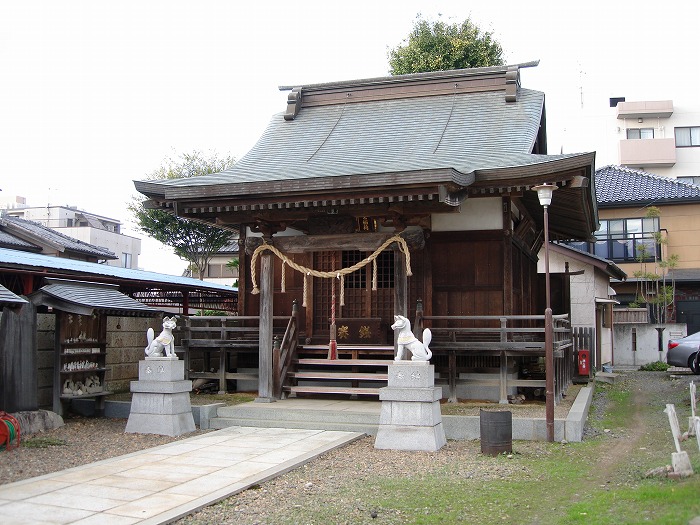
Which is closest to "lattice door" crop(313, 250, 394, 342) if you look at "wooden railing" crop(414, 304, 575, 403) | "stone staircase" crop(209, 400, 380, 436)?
"wooden railing" crop(414, 304, 575, 403)

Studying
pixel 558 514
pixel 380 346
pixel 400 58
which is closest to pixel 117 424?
pixel 380 346

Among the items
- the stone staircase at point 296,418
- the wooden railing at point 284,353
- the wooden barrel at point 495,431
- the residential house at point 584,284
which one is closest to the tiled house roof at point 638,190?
the residential house at point 584,284

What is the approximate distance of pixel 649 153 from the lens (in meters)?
38.6

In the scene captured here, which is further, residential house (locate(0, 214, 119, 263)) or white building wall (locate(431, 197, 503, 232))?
residential house (locate(0, 214, 119, 263))

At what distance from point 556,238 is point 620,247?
41.4 feet

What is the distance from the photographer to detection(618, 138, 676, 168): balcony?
→ 38312mm

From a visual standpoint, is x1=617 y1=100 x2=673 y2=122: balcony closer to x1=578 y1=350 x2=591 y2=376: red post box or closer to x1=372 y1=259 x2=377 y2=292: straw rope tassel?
x1=578 y1=350 x2=591 y2=376: red post box

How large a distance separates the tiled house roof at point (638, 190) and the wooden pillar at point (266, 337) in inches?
830

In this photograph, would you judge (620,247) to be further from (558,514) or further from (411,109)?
(558,514)

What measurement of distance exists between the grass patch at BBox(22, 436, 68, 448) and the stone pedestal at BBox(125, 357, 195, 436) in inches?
48.2

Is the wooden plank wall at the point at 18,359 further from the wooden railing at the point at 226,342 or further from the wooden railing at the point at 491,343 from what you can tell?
the wooden railing at the point at 491,343

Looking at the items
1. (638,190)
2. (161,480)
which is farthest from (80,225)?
(161,480)

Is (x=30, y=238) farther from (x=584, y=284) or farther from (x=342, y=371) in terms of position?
(x=584, y=284)

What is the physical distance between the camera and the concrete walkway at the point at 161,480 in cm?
647
